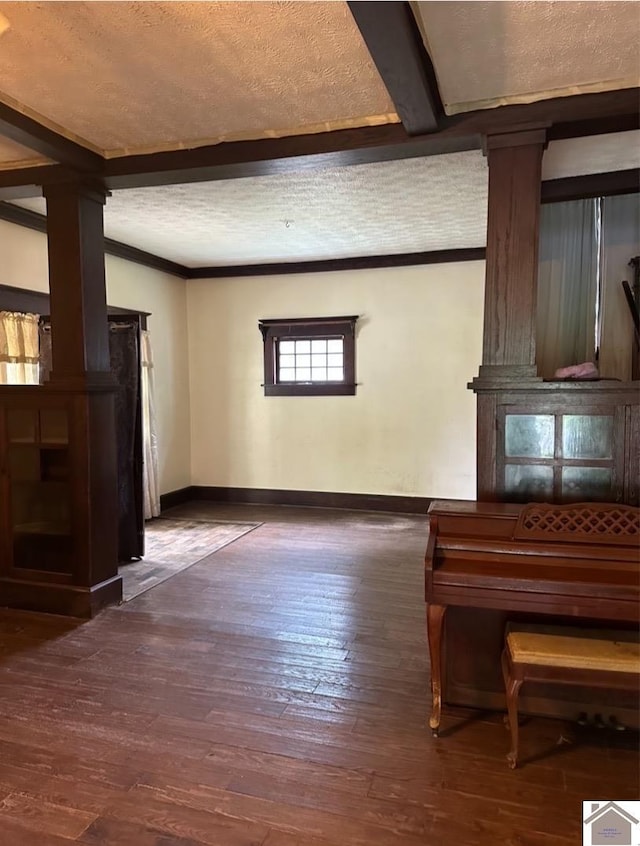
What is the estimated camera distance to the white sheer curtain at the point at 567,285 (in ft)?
11.4

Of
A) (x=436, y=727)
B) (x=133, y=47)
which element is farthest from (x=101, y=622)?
(x=133, y=47)

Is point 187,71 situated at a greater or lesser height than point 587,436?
greater

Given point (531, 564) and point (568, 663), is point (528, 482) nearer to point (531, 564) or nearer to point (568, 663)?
point (531, 564)

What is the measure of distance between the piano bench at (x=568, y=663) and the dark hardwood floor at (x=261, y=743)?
281mm

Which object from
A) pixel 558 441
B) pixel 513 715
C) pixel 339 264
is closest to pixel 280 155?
pixel 558 441

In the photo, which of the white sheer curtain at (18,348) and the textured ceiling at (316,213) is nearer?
the textured ceiling at (316,213)

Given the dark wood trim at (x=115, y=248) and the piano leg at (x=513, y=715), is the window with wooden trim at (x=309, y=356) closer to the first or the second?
the dark wood trim at (x=115, y=248)

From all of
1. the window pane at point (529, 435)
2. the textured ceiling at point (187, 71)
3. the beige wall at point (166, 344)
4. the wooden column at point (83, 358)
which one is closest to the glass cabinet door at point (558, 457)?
the window pane at point (529, 435)

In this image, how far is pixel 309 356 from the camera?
21.0 ft

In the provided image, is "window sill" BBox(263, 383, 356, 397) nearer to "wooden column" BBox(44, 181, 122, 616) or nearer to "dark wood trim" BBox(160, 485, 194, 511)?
"dark wood trim" BBox(160, 485, 194, 511)

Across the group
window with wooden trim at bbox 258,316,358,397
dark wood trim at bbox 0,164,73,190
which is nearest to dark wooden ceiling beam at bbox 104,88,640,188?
dark wood trim at bbox 0,164,73,190

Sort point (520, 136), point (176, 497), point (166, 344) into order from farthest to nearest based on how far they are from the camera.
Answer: point (176, 497), point (166, 344), point (520, 136)

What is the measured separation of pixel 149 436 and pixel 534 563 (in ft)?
14.5

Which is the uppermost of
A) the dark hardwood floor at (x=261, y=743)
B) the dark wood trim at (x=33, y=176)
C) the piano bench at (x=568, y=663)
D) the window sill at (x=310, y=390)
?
the dark wood trim at (x=33, y=176)
